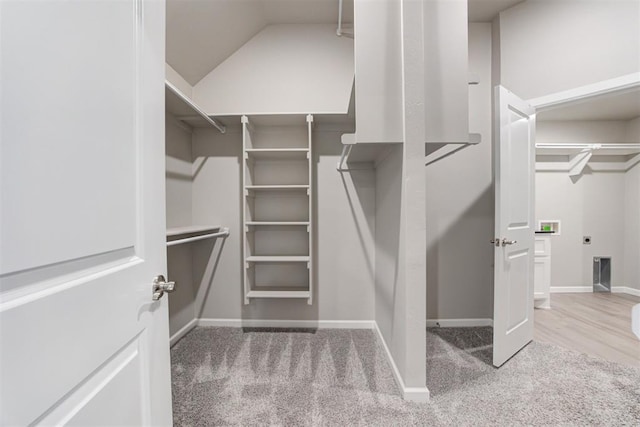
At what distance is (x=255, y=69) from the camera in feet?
8.07

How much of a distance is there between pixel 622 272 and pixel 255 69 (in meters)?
5.40

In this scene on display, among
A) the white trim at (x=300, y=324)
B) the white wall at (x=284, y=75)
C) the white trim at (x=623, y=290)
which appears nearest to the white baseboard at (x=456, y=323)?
the white trim at (x=300, y=324)

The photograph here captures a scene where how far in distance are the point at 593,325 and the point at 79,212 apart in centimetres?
393

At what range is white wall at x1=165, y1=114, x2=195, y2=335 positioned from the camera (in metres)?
2.17

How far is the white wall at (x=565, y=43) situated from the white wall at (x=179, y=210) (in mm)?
2985

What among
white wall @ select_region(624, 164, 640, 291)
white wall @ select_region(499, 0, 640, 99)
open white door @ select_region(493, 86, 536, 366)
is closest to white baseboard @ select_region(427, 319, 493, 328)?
open white door @ select_region(493, 86, 536, 366)

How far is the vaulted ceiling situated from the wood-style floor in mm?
3005

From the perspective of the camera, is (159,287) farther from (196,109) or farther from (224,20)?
(224,20)

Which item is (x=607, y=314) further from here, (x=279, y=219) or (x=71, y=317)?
(x=71, y=317)

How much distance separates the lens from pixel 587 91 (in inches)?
79.7

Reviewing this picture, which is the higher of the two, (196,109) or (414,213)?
(196,109)

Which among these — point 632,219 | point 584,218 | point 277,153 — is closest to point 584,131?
point 584,218

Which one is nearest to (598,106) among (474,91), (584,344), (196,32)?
(474,91)

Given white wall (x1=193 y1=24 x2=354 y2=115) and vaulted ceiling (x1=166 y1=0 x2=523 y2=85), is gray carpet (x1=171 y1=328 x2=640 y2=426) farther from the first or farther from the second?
vaulted ceiling (x1=166 y1=0 x2=523 y2=85)
